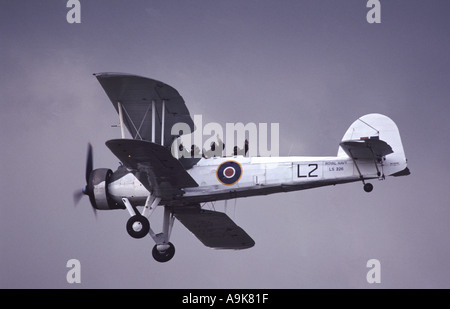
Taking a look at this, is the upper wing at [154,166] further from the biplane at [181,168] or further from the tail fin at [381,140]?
the tail fin at [381,140]

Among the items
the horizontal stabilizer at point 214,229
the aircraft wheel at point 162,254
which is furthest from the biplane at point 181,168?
the horizontal stabilizer at point 214,229

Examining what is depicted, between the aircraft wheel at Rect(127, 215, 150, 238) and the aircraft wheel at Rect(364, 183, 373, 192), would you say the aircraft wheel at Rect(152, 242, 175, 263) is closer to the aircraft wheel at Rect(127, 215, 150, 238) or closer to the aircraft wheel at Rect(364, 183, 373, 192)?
the aircraft wheel at Rect(127, 215, 150, 238)

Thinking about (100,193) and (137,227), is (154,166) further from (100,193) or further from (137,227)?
(100,193)

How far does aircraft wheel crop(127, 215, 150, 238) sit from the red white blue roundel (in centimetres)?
224

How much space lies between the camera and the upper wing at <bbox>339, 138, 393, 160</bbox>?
65.4ft

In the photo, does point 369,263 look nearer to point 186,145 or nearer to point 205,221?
point 205,221

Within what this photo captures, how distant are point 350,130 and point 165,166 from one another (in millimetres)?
4897

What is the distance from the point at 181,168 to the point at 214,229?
388 cm

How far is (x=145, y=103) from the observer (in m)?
21.1

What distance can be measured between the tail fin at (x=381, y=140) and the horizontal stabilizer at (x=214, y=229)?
4171 mm

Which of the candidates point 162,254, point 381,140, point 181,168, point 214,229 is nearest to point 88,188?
point 162,254

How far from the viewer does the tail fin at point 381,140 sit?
20.1m

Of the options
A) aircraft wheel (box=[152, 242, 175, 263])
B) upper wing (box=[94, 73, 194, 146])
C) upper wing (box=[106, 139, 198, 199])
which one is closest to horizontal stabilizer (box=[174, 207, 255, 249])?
aircraft wheel (box=[152, 242, 175, 263])
